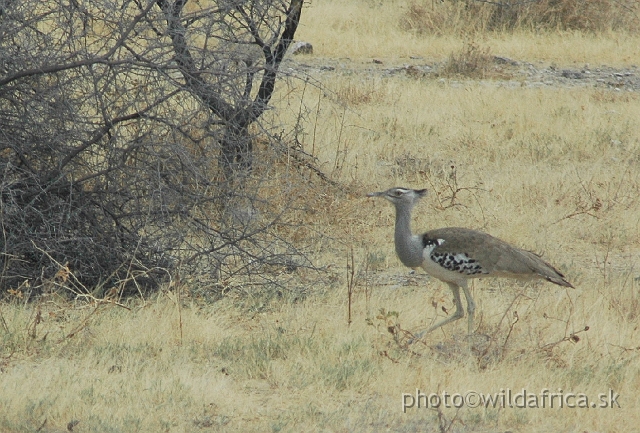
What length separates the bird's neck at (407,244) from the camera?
579cm

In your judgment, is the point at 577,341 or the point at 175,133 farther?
the point at 175,133

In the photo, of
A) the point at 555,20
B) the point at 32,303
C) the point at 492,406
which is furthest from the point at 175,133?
the point at 555,20

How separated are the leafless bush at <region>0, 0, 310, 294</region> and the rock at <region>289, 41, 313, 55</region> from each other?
8.86 meters

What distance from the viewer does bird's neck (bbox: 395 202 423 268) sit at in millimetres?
5785

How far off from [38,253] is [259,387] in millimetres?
2074

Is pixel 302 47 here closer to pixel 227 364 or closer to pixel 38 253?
pixel 38 253

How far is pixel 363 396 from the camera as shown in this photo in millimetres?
4980

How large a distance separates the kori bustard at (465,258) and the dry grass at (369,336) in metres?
0.23

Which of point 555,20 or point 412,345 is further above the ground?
point 555,20

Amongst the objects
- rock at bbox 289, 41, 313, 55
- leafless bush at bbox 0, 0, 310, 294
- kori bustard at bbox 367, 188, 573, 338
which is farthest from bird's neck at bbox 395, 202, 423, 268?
rock at bbox 289, 41, 313, 55

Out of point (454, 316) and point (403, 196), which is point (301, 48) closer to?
point (403, 196)

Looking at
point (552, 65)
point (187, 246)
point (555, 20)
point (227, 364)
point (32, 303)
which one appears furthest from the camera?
point (555, 20)

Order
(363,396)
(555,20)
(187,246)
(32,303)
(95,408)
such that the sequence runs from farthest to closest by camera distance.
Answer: (555,20) < (187,246) < (32,303) < (363,396) < (95,408)

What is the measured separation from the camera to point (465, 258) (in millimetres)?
5648
